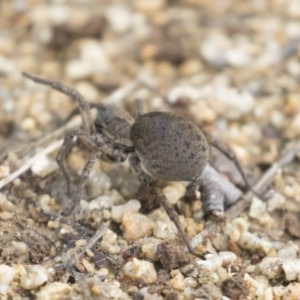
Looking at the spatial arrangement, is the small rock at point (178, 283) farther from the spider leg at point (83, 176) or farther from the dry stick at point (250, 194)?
the spider leg at point (83, 176)

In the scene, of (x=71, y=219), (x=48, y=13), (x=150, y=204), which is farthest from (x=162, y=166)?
(x=48, y=13)

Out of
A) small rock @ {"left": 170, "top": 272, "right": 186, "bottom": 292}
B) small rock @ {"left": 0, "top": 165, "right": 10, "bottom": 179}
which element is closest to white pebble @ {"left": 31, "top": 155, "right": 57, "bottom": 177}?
small rock @ {"left": 0, "top": 165, "right": 10, "bottom": 179}

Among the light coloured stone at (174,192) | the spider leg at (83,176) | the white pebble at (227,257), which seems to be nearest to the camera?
the white pebble at (227,257)

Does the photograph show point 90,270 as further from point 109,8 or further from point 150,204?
point 109,8

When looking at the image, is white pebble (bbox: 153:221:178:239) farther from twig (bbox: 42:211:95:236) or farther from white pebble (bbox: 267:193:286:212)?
white pebble (bbox: 267:193:286:212)

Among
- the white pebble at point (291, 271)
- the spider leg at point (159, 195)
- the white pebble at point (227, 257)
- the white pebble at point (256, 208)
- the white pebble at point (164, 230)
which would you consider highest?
the spider leg at point (159, 195)

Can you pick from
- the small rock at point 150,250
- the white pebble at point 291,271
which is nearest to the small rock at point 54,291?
the small rock at point 150,250

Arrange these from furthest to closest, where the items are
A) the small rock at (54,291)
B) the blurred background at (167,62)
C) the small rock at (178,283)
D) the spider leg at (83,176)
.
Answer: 1. the blurred background at (167,62)
2. the spider leg at (83,176)
3. the small rock at (178,283)
4. the small rock at (54,291)
